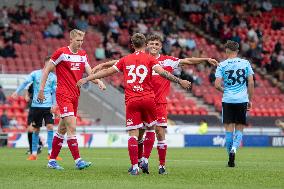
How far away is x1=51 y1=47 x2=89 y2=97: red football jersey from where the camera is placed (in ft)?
48.4

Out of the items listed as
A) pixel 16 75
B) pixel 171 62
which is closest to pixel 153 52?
pixel 171 62

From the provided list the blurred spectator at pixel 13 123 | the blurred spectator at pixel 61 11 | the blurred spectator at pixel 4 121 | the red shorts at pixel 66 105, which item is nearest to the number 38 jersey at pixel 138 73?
the red shorts at pixel 66 105

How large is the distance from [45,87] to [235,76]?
567cm

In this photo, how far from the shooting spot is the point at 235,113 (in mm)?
16703

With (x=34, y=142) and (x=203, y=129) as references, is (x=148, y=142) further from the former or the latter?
(x=203, y=129)

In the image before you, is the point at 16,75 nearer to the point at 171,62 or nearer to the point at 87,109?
the point at 87,109

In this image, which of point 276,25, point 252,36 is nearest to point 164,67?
point 252,36

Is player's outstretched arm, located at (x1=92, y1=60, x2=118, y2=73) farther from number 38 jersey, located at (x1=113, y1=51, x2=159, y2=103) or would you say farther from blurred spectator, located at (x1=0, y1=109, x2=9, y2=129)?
blurred spectator, located at (x1=0, y1=109, x2=9, y2=129)

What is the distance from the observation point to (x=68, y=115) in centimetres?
1458

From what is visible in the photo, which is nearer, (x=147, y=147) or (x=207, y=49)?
(x=147, y=147)

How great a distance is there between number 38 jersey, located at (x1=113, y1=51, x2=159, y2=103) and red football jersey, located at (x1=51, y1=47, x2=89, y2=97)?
5.20ft

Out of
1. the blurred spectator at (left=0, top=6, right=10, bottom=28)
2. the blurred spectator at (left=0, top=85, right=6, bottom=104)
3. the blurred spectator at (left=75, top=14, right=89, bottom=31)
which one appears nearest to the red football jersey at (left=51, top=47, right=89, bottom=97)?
the blurred spectator at (left=0, top=85, right=6, bottom=104)

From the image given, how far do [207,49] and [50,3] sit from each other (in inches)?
332

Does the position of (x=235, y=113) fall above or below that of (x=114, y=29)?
below
